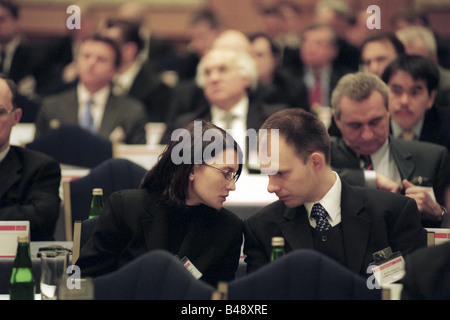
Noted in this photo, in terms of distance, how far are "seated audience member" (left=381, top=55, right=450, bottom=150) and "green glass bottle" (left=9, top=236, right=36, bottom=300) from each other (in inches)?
91.1

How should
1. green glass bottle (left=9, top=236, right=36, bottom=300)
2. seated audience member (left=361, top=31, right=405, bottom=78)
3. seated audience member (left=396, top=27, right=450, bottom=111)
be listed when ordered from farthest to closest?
1. seated audience member (left=396, top=27, right=450, bottom=111)
2. seated audience member (left=361, top=31, right=405, bottom=78)
3. green glass bottle (left=9, top=236, right=36, bottom=300)

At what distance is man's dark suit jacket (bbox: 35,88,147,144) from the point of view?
5824mm

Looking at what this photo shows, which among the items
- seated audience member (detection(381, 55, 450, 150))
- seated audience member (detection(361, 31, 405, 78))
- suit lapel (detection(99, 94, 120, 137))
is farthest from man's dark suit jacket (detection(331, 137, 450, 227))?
suit lapel (detection(99, 94, 120, 137))

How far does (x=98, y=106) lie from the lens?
6.07m

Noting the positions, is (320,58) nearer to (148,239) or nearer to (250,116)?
(250,116)

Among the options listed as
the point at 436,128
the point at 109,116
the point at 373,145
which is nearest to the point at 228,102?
the point at 109,116

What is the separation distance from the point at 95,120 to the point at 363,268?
366cm

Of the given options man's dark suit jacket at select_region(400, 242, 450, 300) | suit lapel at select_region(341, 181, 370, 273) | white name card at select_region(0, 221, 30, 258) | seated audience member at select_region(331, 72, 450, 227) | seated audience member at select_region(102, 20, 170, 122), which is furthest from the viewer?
seated audience member at select_region(102, 20, 170, 122)

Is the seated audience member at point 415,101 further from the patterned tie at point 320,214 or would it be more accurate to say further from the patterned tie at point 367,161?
the patterned tie at point 320,214

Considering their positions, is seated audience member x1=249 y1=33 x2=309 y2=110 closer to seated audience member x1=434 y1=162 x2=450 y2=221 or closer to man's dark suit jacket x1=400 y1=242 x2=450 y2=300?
seated audience member x1=434 y1=162 x2=450 y2=221

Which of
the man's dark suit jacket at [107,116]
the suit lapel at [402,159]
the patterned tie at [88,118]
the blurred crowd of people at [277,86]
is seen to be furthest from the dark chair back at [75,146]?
the suit lapel at [402,159]

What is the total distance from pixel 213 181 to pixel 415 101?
1747 mm

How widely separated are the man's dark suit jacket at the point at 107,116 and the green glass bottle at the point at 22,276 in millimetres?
3159
